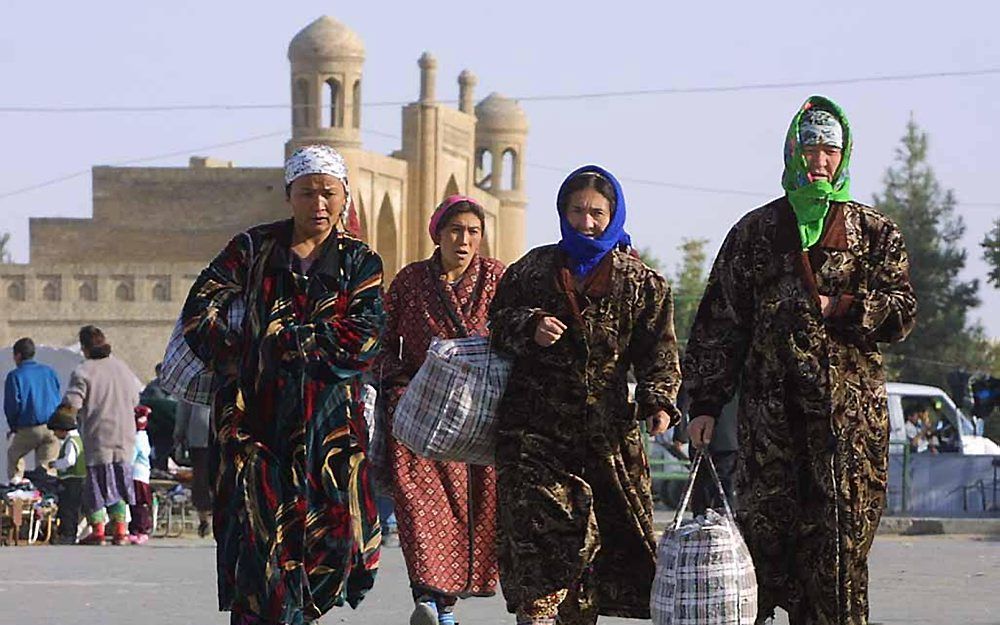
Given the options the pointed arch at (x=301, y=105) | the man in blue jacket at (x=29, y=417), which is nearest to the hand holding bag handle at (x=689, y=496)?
the man in blue jacket at (x=29, y=417)

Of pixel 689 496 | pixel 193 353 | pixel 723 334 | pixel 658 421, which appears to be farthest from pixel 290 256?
pixel 689 496

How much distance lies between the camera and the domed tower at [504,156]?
74312 mm

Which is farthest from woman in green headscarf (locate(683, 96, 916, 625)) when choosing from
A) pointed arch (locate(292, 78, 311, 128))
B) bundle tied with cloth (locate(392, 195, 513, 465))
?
pointed arch (locate(292, 78, 311, 128))

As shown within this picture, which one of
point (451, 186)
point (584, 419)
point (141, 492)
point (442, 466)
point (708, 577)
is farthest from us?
point (451, 186)

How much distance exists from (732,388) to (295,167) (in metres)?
1.52

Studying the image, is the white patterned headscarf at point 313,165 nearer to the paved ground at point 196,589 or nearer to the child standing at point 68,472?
the paved ground at point 196,589

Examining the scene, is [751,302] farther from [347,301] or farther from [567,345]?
[347,301]

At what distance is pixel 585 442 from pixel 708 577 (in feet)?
2.97

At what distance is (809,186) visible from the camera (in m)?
7.32

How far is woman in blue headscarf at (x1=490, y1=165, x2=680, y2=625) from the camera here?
25.6ft

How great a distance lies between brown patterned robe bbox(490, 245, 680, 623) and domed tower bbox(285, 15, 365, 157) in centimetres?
5397

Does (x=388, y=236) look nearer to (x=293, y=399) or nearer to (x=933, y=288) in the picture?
(x=933, y=288)

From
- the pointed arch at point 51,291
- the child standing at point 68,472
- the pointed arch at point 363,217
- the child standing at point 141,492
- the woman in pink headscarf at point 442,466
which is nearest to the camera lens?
the woman in pink headscarf at point 442,466

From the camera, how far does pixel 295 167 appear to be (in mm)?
7688
